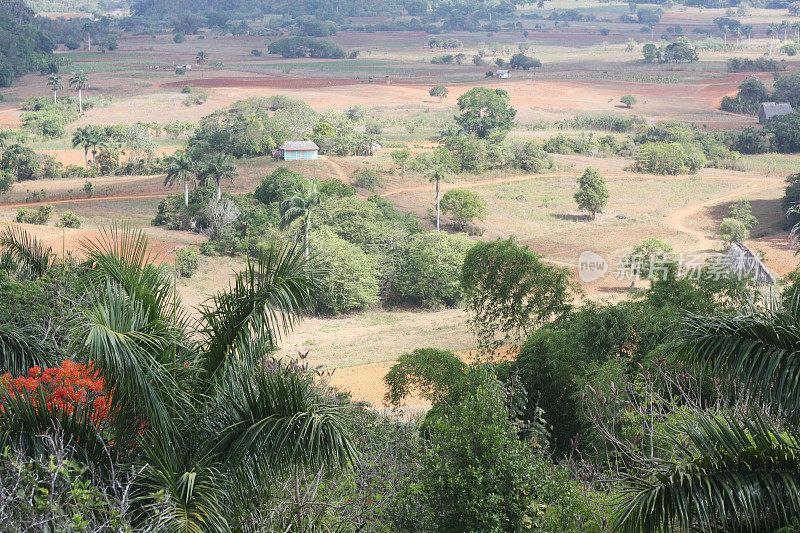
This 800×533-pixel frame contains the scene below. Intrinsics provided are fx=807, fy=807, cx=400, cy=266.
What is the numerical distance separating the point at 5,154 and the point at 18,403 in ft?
152

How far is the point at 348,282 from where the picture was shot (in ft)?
96.6

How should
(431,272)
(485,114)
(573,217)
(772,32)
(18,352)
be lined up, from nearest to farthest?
(18,352) < (431,272) < (573,217) < (485,114) < (772,32)

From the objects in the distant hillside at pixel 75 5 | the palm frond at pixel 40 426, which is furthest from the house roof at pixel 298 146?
the distant hillside at pixel 75 5

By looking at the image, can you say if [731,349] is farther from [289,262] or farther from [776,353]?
[289,262]

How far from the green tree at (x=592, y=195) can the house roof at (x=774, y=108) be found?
34214 mm

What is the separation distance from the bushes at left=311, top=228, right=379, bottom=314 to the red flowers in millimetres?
21328

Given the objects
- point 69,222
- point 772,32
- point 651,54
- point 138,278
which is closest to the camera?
point 138,278

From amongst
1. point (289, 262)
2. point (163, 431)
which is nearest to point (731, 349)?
point (289, 262)

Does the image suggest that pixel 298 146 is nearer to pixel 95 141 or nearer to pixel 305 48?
pixel 95 141

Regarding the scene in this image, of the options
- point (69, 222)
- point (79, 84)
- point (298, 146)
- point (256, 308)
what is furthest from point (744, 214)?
point (79, 84)

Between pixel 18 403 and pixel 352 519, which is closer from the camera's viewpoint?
pixel 18 403

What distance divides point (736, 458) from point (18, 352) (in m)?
7.13

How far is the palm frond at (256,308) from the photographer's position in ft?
20.7

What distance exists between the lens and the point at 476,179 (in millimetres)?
49312
